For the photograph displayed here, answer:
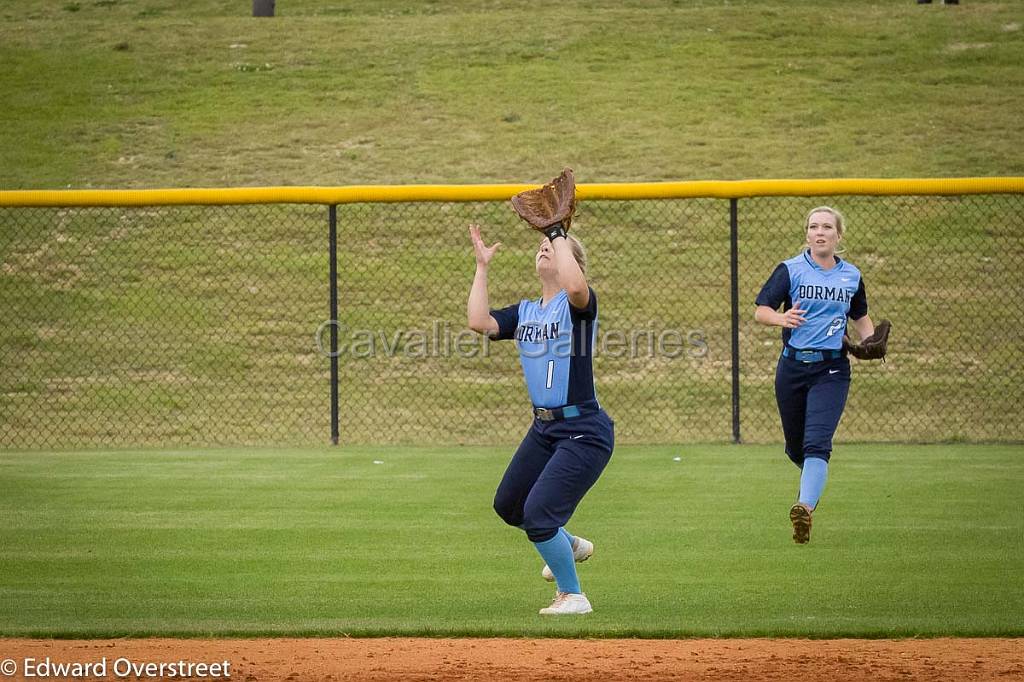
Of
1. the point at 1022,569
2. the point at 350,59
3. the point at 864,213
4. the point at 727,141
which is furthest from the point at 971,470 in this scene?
the point at 350,59

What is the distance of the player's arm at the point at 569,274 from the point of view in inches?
232

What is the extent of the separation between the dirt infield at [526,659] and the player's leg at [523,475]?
0.71 meters

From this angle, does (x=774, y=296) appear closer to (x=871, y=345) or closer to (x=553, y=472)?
(x=871, y=345)

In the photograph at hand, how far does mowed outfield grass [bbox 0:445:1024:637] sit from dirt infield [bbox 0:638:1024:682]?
191mm

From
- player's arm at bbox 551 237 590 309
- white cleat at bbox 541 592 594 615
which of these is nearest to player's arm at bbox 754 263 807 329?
player's arm at bbox 551 237 590 309

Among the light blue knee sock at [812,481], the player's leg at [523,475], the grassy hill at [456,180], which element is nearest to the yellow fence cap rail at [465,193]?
the grassy hill at [456,180]

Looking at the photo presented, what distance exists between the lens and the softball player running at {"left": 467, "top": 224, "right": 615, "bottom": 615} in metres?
5.98

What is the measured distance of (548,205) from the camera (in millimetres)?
6141

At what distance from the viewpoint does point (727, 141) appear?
22.0m

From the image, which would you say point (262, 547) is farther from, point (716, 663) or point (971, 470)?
point (971, 470)

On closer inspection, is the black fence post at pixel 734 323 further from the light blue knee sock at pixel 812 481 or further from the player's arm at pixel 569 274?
the player's arm at pixel 569 274

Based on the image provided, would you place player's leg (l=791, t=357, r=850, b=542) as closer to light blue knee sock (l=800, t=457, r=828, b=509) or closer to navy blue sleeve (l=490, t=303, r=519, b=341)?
light blue knee sock (l=800, t=457, r=828, b=509)

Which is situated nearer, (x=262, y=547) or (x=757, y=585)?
(x=757, y=585)

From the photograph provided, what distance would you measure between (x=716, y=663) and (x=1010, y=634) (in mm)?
1492
